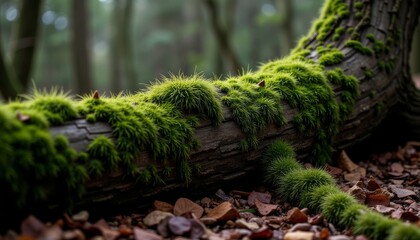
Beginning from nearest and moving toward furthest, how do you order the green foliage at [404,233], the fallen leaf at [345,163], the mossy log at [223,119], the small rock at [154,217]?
the green foliage at [404,233] → the mossy log at [223,119] → the small rock at [154,217] → the fallen leaf at [345,163]

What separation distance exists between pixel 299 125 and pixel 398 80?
1.76m

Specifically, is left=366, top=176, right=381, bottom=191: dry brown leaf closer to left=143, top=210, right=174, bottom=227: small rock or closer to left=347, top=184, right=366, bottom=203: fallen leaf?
left=347, top=184, right=366, bottom=203: fallen leaf

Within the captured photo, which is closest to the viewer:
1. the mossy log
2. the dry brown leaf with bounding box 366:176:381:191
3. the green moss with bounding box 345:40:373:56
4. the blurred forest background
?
the mossy log

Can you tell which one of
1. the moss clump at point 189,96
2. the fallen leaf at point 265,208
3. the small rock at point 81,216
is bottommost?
the fallen leaf at point 265,208

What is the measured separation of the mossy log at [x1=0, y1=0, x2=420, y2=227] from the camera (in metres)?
1.89

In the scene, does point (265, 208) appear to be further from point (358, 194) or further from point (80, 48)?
point (80, 48)

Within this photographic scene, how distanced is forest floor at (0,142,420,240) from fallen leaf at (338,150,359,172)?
220mm

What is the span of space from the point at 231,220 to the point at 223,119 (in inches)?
28.6

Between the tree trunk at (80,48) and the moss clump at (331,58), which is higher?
the tree trunk at (80,48)

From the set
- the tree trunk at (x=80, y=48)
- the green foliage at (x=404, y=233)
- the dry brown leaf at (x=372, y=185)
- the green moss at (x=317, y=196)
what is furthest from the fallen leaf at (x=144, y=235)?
the tree trunk at (x=80, y=48)

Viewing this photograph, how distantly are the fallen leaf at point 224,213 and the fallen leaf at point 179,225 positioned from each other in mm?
239

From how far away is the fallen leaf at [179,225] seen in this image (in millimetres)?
1911

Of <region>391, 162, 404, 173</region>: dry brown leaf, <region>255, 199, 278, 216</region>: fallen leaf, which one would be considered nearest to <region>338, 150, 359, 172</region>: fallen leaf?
<region>391, 162, 404, 173</region>: dry brown leaf

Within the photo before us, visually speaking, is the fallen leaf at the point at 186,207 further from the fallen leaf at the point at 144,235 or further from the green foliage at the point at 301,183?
the green foliage at the point at 301,183
